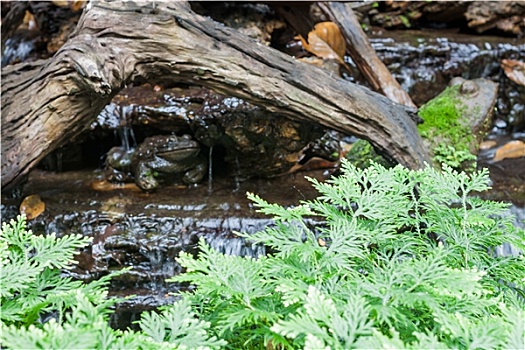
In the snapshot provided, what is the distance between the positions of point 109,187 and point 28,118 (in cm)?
109

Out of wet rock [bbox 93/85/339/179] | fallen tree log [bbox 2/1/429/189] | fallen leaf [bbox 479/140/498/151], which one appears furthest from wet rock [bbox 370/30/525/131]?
fallen tree log [bbox 2/1/429/189]

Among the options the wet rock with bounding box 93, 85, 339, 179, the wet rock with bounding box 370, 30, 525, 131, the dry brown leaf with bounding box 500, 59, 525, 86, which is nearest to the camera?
the wet rock with bounding box 93, 85, 339, 179

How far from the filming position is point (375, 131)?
→ 325 cm

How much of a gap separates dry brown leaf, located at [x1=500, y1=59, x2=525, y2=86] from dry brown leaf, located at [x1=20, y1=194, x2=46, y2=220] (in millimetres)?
4468

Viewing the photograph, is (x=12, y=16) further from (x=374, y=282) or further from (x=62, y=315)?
(x=374, y=282)

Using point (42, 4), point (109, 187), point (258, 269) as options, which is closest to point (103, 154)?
point (109, 187)

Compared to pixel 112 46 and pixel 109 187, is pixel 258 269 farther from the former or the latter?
pixel 109 187

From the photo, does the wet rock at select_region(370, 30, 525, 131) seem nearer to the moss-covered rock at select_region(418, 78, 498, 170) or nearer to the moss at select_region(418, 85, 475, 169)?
the moss-covered rock at select_region(418, 78, 498, 170)

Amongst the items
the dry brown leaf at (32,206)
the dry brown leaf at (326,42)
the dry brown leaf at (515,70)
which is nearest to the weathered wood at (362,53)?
the dry brown leaf at (326,42)

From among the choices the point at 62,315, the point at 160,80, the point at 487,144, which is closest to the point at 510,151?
the point at 487,144

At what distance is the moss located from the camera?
385 centimetres

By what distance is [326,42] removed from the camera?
4281 mm

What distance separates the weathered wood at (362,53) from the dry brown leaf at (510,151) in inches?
41.9

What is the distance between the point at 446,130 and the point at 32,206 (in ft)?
10.1
